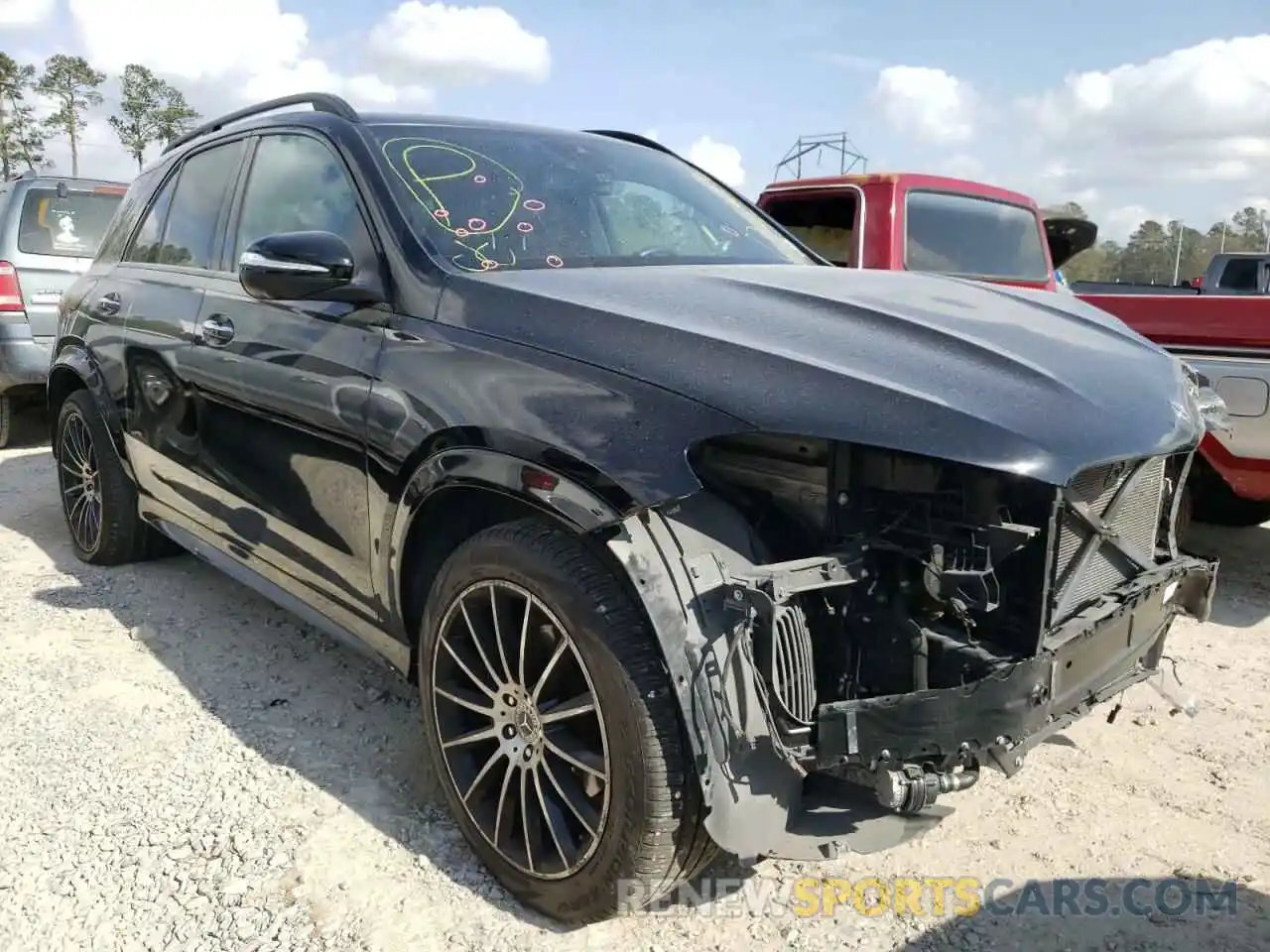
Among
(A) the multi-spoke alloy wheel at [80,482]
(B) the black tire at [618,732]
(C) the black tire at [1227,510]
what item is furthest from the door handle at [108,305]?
(C) the black tire at [1227,510]

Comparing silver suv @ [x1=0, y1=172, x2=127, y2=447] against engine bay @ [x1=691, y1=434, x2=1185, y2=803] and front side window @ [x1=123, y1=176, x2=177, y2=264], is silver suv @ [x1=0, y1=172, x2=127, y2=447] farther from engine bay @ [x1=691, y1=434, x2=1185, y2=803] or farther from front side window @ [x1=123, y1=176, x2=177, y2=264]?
engine bay @ [x1=691, y1=434, x2=1185, y2=803]

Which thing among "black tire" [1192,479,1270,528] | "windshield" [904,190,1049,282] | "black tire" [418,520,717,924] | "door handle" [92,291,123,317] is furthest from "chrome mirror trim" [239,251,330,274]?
"black tire" [1192,479,1270,528]

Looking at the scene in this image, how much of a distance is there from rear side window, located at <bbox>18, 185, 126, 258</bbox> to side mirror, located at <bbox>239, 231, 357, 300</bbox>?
536 centimetres

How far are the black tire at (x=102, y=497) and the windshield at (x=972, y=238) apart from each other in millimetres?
4235

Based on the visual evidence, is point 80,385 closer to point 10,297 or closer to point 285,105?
point 285,105

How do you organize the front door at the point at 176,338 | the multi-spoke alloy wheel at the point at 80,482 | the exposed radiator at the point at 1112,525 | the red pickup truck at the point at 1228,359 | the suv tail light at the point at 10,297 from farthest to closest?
the suv tail light at the point at 10,297
the multi-spoke alloy wheel at the point at 80,482
the red pickup truck at the point at 1228,359
the front door at the point at 176,338
the exposed radiator at the point at 1112,525

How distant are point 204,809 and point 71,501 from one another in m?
2.75

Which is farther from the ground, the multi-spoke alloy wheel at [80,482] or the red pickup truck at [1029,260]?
the red pickup truck at [1029,260]

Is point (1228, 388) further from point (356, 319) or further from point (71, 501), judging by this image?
point (71, 501)

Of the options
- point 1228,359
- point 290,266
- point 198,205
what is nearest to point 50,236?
point 198,205

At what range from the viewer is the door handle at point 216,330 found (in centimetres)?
320

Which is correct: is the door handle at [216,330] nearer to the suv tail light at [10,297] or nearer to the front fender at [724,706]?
the front fender at [724,706]

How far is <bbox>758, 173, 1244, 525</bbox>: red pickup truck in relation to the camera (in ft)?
13.4

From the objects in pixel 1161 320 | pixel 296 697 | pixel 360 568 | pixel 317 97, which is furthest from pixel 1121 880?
pixel 317 97
